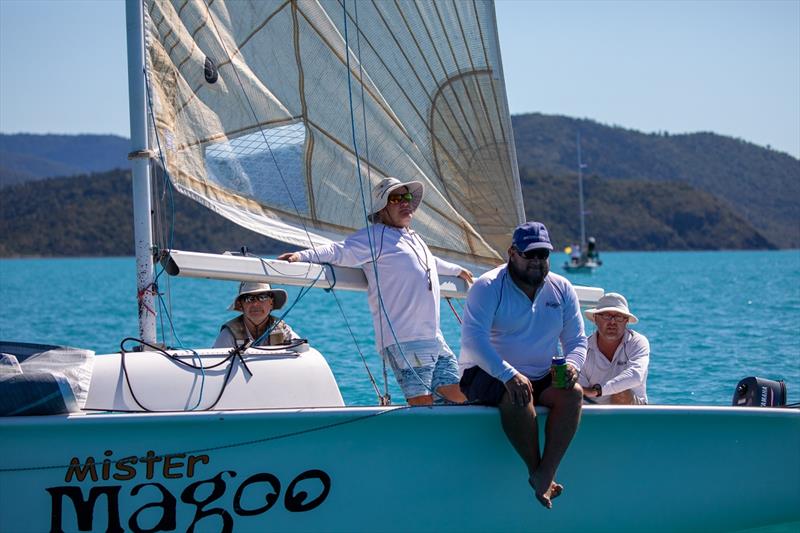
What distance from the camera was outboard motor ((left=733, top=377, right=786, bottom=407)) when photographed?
590cm

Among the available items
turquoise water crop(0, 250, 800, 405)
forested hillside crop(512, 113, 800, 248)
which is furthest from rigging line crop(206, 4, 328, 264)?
forested hillside crop(512, 113, 800, 248)

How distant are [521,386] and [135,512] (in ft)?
5.73

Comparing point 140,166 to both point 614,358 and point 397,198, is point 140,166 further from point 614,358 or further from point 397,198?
point 614,358

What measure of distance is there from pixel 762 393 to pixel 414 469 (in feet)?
6.57

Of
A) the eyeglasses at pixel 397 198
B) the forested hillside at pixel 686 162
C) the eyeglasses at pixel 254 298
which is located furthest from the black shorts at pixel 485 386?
the forested hillside at pixel 686 162

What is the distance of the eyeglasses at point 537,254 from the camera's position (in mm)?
4941

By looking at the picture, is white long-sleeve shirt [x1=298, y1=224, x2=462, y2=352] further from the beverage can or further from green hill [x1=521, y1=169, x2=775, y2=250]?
green hill [x1=521, y1=169, x2=775, y2=250]

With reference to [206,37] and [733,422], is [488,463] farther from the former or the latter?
[206,37]

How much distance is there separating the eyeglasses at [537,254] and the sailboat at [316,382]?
30.0 inches

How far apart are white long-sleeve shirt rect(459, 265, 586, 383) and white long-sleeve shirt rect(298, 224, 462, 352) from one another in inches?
21.2

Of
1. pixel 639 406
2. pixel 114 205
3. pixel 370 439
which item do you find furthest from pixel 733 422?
pixel 114 205

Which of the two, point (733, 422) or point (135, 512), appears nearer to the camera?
point (135, 512)

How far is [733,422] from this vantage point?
5504 mm

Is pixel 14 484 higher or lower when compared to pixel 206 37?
lower
